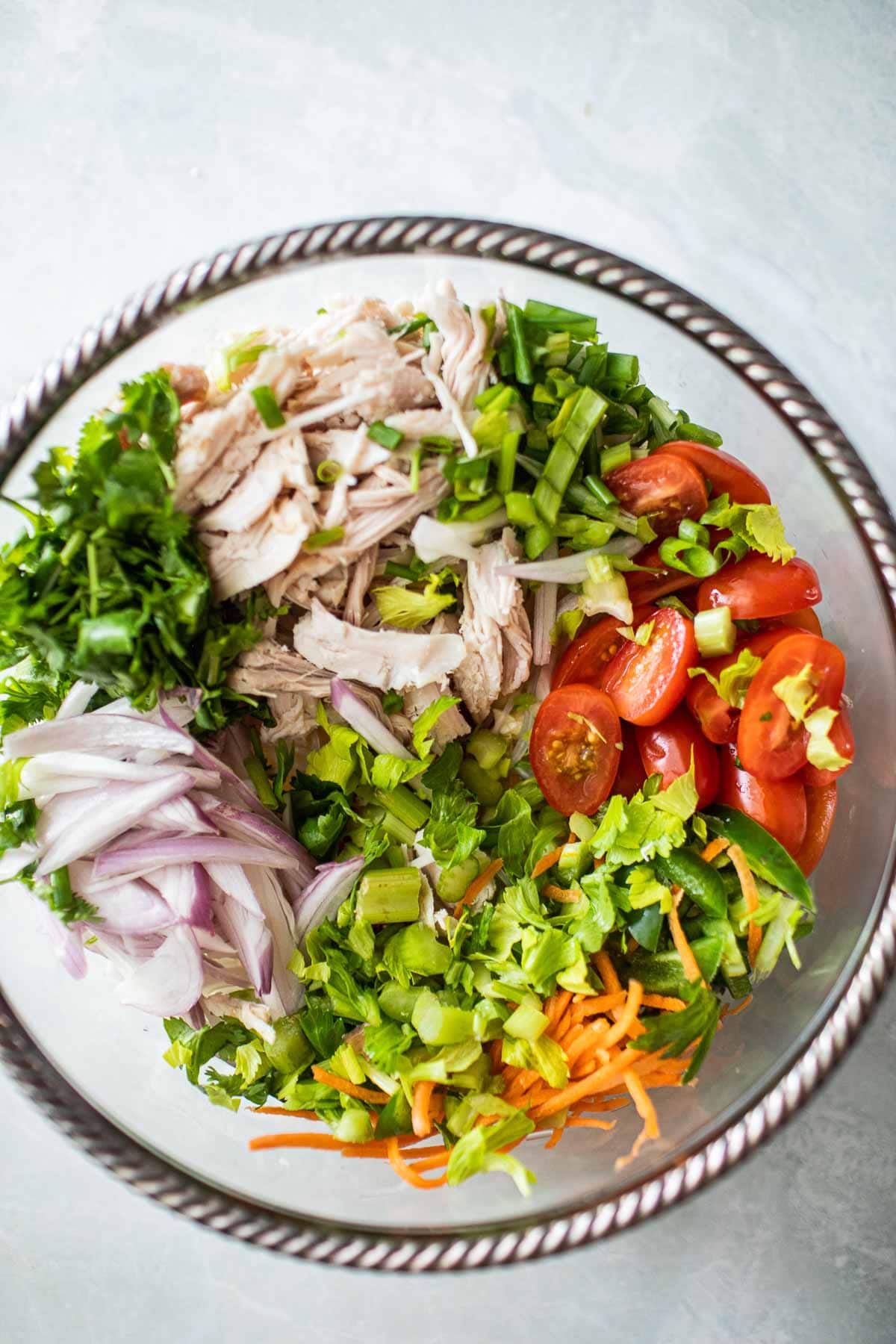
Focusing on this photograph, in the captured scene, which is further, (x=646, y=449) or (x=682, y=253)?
(x=682, y=253)

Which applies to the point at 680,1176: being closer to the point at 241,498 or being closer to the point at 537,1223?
the point at 537,1223

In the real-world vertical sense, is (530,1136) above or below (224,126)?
below

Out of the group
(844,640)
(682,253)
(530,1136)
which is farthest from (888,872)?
(682,253)

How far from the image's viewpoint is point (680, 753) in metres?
1.75

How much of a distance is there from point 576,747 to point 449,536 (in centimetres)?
43

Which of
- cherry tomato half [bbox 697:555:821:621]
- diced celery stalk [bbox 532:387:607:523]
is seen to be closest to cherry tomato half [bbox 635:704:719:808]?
cherry tomato half [bbox 697:555:821:621]

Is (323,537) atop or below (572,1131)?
atop

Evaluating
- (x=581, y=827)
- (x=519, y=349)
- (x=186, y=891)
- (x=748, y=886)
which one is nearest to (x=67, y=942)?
(x=186, y=891)

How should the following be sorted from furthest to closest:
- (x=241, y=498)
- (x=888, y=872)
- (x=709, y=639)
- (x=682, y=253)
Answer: (x=682, y=253), (x=888, y=872), (x=709, y=639), (x=241, y=498)

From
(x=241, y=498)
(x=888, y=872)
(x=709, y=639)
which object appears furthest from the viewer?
(x=888, y=872)

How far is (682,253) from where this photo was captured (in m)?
2.07

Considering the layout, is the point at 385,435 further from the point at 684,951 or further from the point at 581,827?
the point at 684,951

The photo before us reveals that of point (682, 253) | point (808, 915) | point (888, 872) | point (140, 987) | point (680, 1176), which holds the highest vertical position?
point (682, 253)

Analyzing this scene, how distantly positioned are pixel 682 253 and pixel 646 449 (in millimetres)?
579
